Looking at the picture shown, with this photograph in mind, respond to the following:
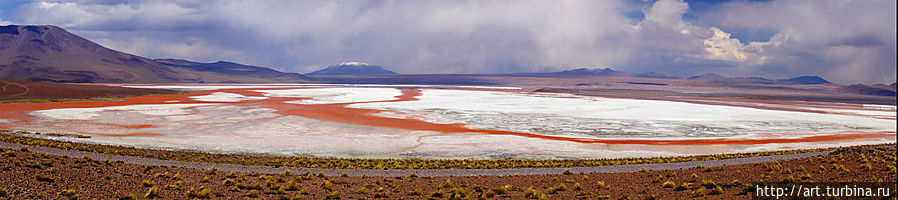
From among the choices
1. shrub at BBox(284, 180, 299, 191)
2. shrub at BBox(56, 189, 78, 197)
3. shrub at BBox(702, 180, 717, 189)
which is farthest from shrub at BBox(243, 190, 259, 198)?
shrub at BBox(702, 180, 717, 189)

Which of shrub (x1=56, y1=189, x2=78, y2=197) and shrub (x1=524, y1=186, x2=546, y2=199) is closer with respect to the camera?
shrub (x1=56, y1=189, x2=78, y2=197)

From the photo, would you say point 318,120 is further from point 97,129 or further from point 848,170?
point 848,170

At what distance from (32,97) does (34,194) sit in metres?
69.9

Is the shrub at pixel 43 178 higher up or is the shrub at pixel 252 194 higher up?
the shrub at pixel 43 178

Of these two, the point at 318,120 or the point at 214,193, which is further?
the point at 318,120

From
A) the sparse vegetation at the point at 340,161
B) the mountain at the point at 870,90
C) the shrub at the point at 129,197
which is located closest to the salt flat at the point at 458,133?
the sparse vegetation at the point at 340,161

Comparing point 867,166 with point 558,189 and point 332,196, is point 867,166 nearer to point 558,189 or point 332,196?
point 558,189

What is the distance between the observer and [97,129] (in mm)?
33750

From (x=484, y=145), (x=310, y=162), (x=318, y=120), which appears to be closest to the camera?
(x=310, y=162)

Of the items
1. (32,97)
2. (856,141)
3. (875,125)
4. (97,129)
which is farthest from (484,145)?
(32,97)

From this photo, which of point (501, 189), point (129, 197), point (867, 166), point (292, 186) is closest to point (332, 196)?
point (292, 186)

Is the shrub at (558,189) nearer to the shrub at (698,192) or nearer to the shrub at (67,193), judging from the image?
the shrub at (698,192)

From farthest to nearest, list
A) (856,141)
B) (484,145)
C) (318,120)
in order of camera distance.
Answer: (318,120) → (856,141) → (484,145)

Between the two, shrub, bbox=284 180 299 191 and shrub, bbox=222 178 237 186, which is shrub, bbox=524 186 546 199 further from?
shrub, bbox=222 178 237 186
